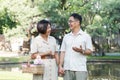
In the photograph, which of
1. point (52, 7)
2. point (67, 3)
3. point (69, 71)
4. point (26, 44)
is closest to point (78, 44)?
point (69, 71)

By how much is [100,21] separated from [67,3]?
3643 mm

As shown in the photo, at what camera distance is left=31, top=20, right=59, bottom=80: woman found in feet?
17.2

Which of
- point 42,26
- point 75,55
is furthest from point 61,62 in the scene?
point 42,26

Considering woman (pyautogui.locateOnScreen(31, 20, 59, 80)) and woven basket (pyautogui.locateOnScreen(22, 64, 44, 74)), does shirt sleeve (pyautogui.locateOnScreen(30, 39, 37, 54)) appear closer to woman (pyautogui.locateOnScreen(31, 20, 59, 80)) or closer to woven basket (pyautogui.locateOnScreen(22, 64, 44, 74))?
woman (pyautogui.locateOnScreen(31, 20, 59, 80))

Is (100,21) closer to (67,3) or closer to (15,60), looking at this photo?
(67,3)

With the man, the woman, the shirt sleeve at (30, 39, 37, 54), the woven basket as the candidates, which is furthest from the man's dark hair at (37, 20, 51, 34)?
the woven basket

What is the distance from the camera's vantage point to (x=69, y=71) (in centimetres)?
521

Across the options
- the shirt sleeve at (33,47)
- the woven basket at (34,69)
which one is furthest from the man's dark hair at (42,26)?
the woven basket at (34,69)

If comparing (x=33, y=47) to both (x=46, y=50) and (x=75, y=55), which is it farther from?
(x=75, y=55)

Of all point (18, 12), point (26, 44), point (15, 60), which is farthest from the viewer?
point (26, 44)

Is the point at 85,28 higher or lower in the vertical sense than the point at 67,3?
lower

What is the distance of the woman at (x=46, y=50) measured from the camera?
207 inches

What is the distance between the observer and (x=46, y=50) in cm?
529

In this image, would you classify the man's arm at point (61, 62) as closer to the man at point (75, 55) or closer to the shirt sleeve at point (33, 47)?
the man at point (75, 55)
